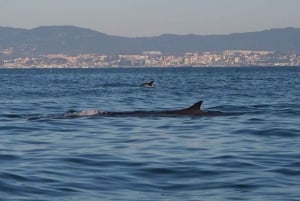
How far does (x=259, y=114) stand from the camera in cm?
2892

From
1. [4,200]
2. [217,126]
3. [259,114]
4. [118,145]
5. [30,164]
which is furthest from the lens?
[259,114]

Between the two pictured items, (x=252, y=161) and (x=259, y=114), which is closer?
(x=252, y=161)

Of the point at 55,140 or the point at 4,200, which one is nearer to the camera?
the point at 4,200

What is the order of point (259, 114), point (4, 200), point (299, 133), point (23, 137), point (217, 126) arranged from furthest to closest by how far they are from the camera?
point (259, 114) < point (217, 126) < point (299, 133) < point (23, 137) < point (4, 200)

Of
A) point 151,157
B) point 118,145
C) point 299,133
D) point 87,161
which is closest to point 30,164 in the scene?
point 87,161

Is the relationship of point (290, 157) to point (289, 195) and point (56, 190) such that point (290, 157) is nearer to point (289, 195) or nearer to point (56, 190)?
point (289, 195)

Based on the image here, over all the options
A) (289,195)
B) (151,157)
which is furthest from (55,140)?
(289,195)

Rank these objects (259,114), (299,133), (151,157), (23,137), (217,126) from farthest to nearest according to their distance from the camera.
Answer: (259,114), (217,126), (299,133), (23,137), (151,157)

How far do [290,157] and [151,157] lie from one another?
2.70 metres

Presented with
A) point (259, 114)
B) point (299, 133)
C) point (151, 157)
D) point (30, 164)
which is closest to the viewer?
point (30, 164)

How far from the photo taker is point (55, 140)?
19.3 metres

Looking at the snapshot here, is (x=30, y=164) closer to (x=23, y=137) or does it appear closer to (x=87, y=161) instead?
(x=87, y=161)

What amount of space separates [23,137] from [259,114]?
36.7 feet

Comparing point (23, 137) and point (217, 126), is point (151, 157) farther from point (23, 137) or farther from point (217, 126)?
point (217, 126)
